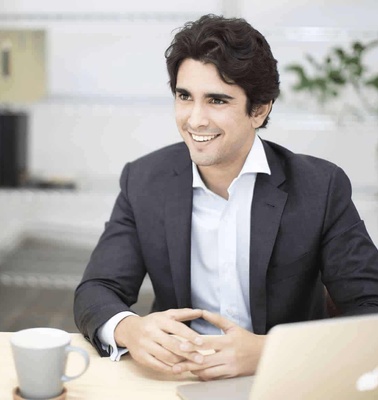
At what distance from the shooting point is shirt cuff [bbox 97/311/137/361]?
1.31 m

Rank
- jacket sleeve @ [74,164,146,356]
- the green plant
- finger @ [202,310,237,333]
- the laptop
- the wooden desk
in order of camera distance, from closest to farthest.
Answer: the laptop
the wooden desk
finger @ [202,310,237,333]
jacket sleeve @ [74,164,146,356]
the green plant

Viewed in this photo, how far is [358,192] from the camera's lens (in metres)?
3.79

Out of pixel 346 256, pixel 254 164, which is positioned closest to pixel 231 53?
pixel 254 164

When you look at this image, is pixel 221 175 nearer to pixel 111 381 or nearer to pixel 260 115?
pixel 260 115

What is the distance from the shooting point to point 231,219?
1.68 metres

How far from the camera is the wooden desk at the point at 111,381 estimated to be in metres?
1.14

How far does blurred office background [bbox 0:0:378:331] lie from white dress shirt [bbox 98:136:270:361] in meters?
1.93

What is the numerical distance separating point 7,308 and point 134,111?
4.62 feet

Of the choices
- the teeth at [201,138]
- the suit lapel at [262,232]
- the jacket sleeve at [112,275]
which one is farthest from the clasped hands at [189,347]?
the teeth at [201,138]

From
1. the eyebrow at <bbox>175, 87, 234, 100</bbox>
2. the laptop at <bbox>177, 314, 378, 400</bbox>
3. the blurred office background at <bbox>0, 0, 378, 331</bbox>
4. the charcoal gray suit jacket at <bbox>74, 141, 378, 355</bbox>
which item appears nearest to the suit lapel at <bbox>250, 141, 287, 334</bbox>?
the charcoal gray suit jacket at <bbox>74, 141, 378, 355</bbox>

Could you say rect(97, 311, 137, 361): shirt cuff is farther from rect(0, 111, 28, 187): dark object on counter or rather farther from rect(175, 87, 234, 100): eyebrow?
rect(0, 111, 28, 187): dark object on counter

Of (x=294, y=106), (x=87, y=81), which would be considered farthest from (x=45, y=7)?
(x=294, y=106)

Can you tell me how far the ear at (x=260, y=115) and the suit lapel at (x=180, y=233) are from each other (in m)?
0.20

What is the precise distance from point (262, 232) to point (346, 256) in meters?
0.19
